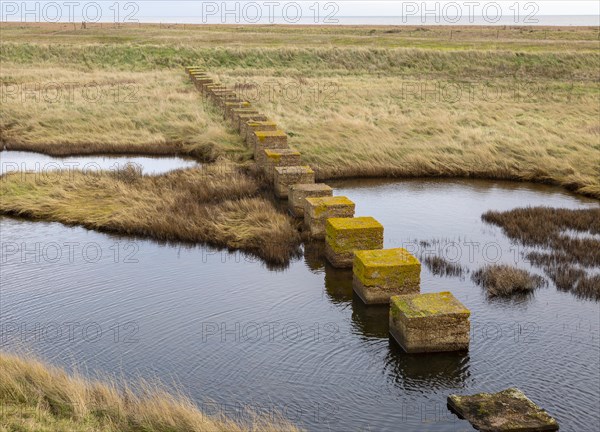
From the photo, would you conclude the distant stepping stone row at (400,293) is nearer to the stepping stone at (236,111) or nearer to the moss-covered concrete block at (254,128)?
the moss-covered concrete block at (254,128)

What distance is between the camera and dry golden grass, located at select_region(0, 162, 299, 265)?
13625 mm

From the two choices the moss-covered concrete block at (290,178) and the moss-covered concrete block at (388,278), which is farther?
the moss-covered concrete block at (290,178)

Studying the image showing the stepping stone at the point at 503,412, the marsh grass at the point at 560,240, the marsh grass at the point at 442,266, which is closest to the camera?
the stepping stone at the point at 503,412

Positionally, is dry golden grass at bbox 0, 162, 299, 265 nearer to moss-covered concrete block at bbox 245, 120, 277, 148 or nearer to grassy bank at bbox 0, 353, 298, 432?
moss-covered concrete block at bbox 245, 120, 277, 148

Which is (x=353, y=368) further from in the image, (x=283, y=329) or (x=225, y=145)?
(x=225, y=145)

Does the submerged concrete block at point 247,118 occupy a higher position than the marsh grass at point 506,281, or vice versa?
the submerged concrete block at point 247,118

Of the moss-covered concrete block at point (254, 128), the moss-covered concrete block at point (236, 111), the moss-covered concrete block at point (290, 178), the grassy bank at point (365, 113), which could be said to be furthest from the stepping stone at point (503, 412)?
the moss-covered concrete block at point (236, 111)

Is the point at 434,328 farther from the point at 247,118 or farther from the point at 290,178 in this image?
the point at 247,118

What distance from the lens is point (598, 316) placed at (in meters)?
10.2

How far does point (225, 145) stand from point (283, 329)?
12.9m

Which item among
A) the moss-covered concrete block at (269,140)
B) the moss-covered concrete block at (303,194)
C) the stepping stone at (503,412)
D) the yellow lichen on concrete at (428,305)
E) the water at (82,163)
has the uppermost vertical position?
the moss-covered concrete block at (269,140)

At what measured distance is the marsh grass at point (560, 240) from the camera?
1150 centimetres

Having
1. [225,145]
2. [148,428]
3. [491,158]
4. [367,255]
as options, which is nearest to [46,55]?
[225,145]

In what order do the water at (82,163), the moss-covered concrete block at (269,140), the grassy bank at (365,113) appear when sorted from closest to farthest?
1. the moss-covered concrete block at (269,140)
2. the water at (82,163)
3. the grassy bank at (365,113)
